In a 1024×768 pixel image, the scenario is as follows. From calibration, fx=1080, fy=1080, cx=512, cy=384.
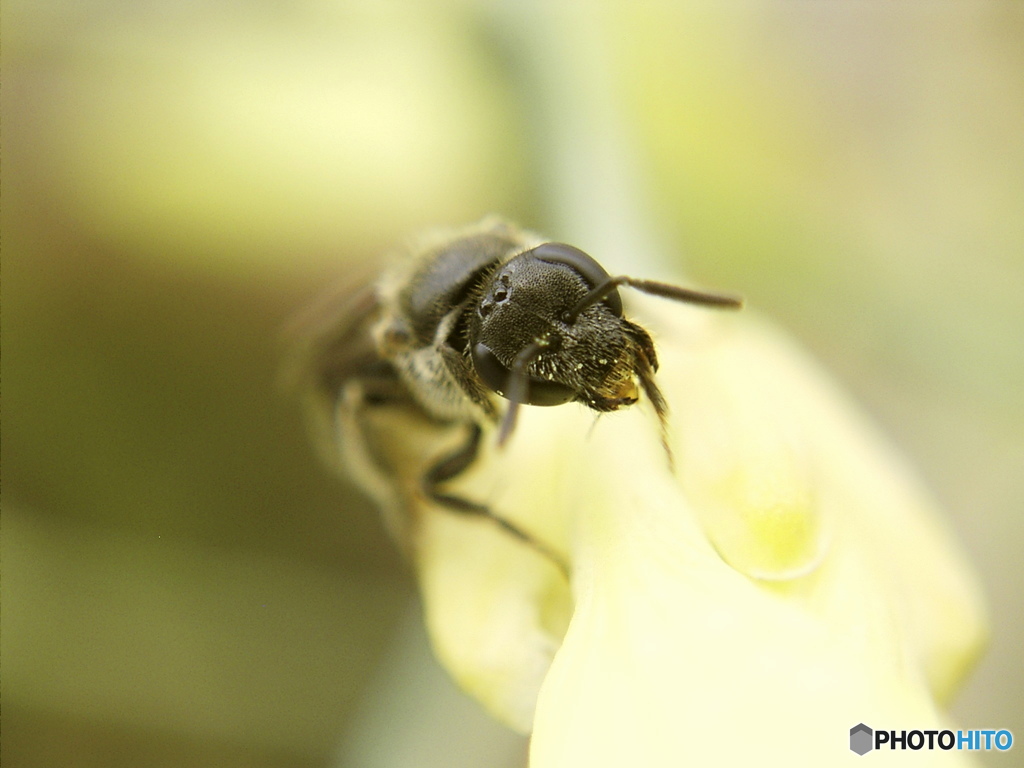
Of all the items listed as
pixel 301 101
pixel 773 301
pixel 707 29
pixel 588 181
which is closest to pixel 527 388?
pixel 588 181

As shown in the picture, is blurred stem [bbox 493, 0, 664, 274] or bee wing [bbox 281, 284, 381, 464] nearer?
bee wing [bbox 281, 284, 381, 464]

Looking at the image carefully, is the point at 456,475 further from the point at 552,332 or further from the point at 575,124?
the point at 575,124

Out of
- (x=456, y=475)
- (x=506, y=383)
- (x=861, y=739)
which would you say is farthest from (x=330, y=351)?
(x=861, y=739)

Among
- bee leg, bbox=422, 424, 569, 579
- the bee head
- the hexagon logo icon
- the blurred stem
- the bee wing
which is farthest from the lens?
the blurred stem

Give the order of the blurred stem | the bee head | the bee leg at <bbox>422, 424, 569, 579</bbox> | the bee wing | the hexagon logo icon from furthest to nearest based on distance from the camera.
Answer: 1. the blurred stem
2. the bee wing
3. the bee leg at <bbox>422, 424, 569, 579</bbox>
4. the bee head
5. the hexagon logo icon

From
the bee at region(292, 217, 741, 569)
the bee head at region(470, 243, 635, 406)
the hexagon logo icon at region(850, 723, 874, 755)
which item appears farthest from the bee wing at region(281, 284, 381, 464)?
the hexagon logo icon at region(850, 723, 874, 755)

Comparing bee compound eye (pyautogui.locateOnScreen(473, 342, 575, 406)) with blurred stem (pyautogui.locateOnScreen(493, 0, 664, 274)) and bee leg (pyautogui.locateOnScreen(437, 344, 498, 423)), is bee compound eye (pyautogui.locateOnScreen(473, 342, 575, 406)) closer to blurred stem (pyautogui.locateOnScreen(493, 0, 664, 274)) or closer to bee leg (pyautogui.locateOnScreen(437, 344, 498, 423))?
bee leg (pyautogui.locateOnScreen(437, 344, 498, 423))
